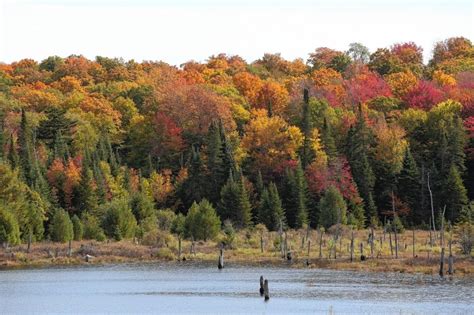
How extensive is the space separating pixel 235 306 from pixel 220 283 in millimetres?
14793

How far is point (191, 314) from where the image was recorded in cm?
6388

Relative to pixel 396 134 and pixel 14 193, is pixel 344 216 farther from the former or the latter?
pixel 14 193

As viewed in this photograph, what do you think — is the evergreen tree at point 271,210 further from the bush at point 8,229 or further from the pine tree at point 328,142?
the bush at point 8,229

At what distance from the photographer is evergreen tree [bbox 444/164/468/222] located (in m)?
130

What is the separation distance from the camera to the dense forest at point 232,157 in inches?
4899

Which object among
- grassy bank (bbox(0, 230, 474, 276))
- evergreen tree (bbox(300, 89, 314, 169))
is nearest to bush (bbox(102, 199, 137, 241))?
grassy bank (bbox(0, 230, 474, 276))

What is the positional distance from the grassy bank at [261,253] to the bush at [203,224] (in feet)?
5.62

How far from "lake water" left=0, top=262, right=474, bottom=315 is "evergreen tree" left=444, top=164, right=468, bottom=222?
134ft

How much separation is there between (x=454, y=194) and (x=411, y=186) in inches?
245

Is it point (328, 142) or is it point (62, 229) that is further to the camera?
point (328, 142)

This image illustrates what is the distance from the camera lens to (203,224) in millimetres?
118875

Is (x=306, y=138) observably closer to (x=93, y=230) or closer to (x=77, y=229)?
(x=93, y=230)

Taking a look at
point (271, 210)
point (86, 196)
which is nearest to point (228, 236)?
point (271, 210)

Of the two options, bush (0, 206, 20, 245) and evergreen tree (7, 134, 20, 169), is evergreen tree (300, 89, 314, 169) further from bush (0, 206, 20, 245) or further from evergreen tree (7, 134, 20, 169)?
bush (0, 206, 20, 245)
